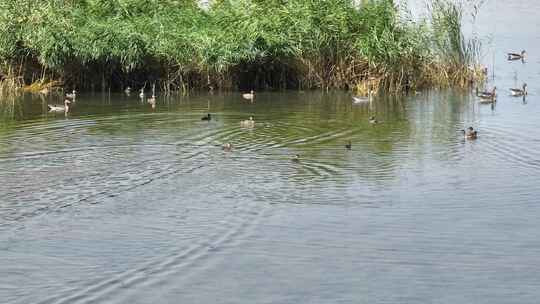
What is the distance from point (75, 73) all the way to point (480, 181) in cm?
2041

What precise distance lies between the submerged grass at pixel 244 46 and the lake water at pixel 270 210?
271 inches

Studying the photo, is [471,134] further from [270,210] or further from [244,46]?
[244,46]

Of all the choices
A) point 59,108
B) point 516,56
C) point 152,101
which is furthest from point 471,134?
point 516,56

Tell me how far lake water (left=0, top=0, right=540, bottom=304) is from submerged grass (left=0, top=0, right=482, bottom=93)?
6.88 m

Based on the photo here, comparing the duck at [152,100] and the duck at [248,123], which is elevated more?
the duck at [152,100]

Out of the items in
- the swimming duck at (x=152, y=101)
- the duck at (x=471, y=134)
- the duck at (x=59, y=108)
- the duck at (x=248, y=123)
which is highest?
the swimming duck at (x=152, y=101)

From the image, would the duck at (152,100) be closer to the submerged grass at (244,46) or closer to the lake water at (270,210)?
the submerged grass at (244,46)

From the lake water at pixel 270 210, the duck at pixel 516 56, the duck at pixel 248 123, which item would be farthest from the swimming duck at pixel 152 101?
the duck at pixel 516 56

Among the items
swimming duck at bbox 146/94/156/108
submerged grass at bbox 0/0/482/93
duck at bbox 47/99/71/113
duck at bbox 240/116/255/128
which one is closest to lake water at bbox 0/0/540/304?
Answer: duck at bbox 240/116/255/128

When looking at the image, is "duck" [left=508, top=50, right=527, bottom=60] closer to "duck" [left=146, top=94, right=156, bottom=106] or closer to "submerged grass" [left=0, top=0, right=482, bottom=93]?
"submerged grass" [left=0, top=0, right=482, bottom=93]

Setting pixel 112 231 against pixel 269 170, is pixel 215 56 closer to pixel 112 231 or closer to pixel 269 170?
pixel 269 170

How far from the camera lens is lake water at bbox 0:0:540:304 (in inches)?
428

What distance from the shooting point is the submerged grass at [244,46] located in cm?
3256

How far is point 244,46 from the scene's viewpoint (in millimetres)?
32688
